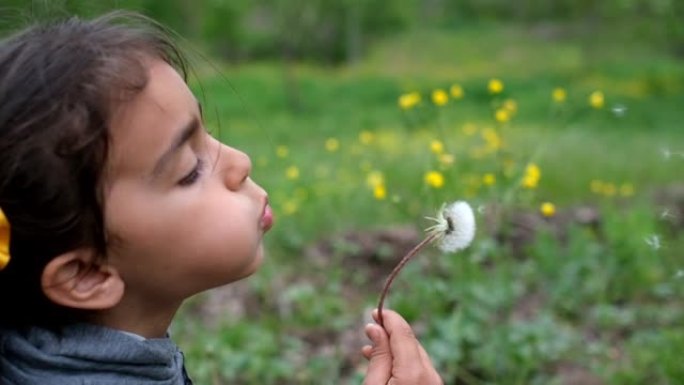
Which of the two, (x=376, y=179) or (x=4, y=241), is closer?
(x=4, y=241)

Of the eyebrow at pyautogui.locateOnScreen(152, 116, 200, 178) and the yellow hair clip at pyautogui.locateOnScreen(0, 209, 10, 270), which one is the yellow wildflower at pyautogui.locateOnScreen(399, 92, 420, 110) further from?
the yellow hair clip at pyautogui.locateOnScreen(0, 209, 10, 270)

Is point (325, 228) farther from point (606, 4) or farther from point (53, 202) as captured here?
point (606, 4)

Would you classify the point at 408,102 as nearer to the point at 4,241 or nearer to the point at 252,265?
the point at 252,265

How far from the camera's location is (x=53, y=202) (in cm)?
149

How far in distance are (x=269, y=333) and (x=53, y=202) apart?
218 cm

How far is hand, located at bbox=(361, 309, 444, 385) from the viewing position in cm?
158

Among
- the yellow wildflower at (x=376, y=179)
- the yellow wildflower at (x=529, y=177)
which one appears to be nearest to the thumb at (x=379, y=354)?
the yellow wildflower at (x=529, y=177)

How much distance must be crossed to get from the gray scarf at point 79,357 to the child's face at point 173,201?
0.07 m

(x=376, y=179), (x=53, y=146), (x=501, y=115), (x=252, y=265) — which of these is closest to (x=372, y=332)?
(x=252, y=265)

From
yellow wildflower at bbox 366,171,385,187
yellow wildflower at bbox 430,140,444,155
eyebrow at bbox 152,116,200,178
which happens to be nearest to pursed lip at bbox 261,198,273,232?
eyebrow at bbox 152,116,200,178

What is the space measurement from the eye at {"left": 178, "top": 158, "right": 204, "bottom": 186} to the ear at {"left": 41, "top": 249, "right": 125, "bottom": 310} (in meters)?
0.14

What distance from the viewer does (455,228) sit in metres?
1.68

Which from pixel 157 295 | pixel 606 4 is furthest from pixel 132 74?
pixel 606 4

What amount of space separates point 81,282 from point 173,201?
0.15 m
